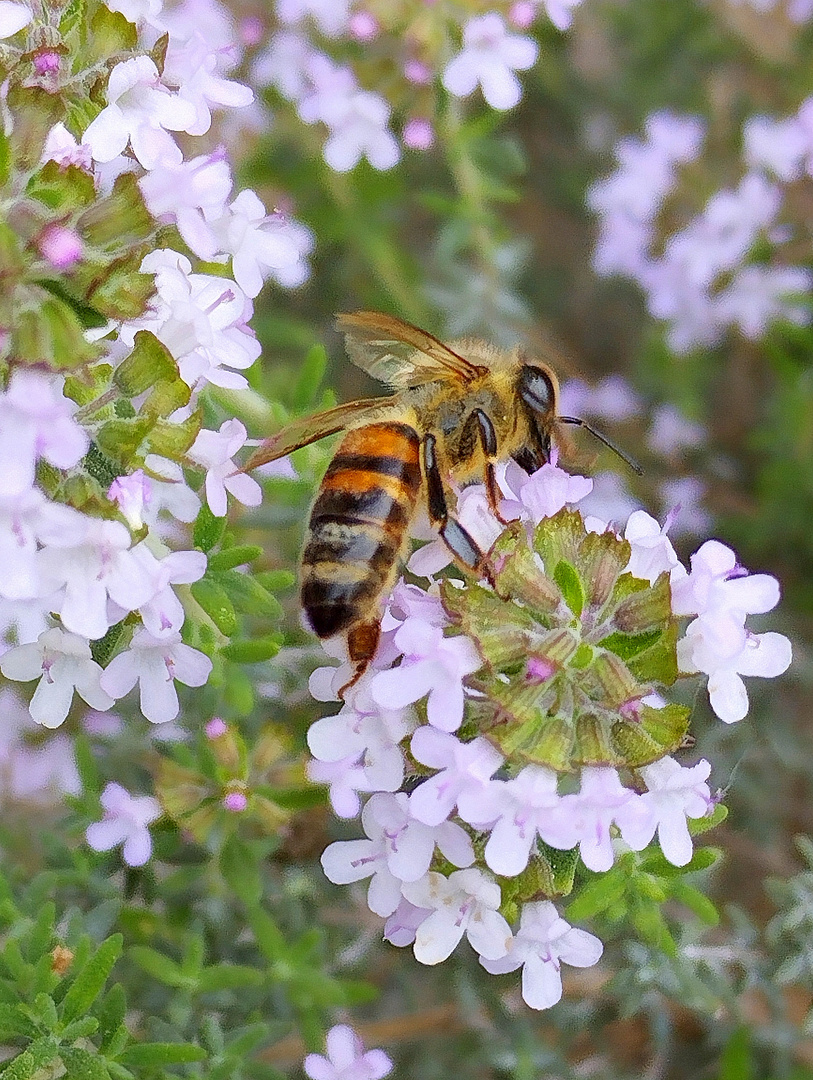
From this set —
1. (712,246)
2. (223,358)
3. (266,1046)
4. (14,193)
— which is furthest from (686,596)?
(712,246)

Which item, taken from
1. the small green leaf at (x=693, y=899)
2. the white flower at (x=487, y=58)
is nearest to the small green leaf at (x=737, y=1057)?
the small green leaf at (x=693, y=899)

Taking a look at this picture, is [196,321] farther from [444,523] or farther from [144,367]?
[444,523]

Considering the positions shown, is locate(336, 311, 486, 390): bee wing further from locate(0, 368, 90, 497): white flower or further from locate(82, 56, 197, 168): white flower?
locate(0, 368, 90, 497): white flower

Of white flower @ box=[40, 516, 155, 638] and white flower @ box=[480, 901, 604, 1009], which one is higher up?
white flower @ box=[40, 516, 155, 638]

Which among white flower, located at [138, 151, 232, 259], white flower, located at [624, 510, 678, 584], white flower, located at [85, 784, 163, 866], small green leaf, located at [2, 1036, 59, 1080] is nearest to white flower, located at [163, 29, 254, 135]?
white flower, located at [138, 151, 232, 259]

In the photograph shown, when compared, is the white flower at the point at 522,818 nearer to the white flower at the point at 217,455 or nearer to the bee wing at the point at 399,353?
the white flower at the point at 217,455

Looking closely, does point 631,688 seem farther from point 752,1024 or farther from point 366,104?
point 366,104

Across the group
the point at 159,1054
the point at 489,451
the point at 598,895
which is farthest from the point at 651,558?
the point at 159,1054
